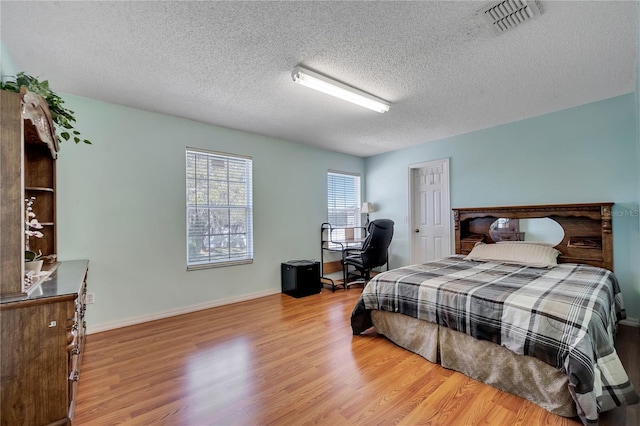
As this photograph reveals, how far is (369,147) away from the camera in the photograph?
5062 millimetres

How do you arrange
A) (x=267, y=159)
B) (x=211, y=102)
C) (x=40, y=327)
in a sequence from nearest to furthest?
(x=40, y=327) < (x=211, y=102) < (x=267, y=159)

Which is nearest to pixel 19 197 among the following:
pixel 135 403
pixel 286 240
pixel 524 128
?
pixel 135 403

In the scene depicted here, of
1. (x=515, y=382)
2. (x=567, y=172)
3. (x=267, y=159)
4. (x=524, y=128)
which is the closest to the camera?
(x=515, y=382)

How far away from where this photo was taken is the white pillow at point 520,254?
3066 millimetres

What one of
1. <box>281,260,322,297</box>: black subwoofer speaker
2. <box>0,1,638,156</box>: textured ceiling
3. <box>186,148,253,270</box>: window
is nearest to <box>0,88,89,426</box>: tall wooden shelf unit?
<box>0,1,638,156</box>: textured ceiling

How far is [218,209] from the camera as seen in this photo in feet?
12.8

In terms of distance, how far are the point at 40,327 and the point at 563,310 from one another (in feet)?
9.41

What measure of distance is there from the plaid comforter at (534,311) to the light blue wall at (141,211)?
2.09 metres

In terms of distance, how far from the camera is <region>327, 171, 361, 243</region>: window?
529 cm

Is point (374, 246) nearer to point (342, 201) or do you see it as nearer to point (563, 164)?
point (342, 201)

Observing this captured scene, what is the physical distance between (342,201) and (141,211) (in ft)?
11.0

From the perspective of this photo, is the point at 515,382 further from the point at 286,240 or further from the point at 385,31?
the point at 286,240

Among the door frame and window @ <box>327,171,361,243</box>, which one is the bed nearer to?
the door frame

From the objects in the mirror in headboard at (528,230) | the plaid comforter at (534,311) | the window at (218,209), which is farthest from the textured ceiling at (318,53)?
the plaid comforter at (534,311)
